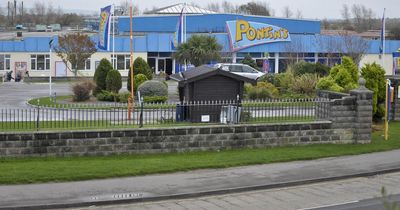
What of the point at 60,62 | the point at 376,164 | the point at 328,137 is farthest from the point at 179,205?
the point at 60,62

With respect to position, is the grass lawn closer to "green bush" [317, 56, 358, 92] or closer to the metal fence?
the metal fence

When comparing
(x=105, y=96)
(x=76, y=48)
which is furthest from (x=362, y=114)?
(x=76, y=48)

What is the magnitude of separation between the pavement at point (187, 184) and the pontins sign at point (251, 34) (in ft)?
Answer: 154

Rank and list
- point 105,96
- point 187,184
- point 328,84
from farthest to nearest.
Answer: point 105,96
point 328,84
point 187,184

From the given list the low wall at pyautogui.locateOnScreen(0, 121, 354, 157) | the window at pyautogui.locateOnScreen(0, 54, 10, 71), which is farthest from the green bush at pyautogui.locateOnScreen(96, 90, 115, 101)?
the window at pyautogui.locateOnScreen(0, 54, 10, 71)

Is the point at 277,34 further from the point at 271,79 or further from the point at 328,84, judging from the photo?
the point at 328,84

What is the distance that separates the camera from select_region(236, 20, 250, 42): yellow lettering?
6381cm

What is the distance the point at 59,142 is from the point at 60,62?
45.4 m

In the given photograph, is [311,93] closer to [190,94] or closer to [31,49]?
[190,94]

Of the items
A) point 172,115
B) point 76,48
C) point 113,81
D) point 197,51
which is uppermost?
point 76,48

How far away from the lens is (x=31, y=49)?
6156cm

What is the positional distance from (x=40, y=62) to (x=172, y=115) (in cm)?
4506

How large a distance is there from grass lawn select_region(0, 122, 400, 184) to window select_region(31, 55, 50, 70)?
4689 cm

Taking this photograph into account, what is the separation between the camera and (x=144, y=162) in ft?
52.6
